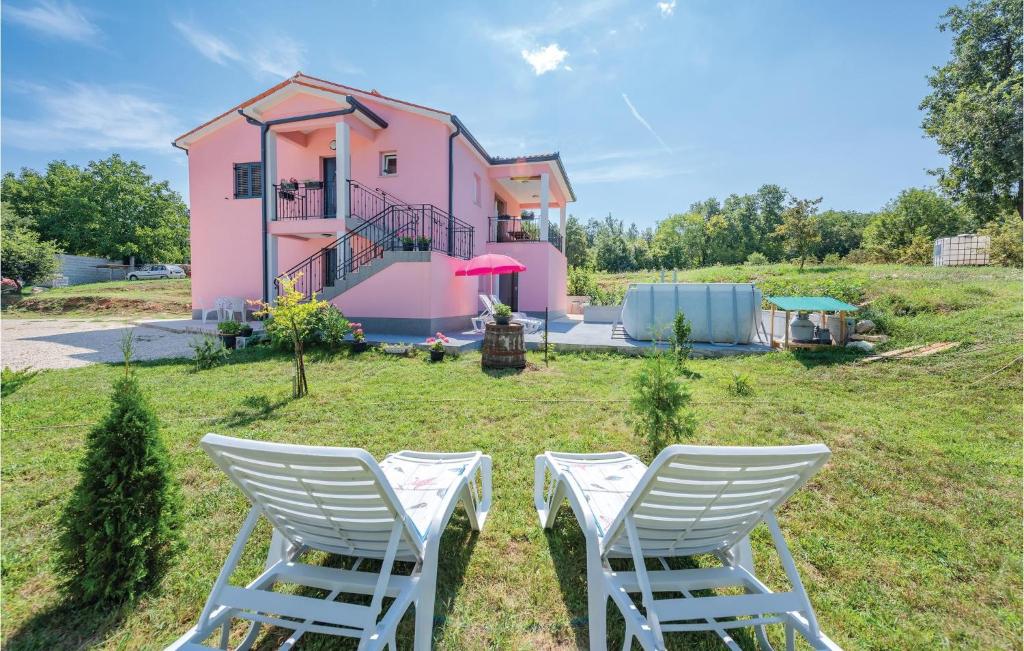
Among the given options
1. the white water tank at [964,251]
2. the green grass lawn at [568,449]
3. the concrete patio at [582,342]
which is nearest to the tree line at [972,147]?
the white water tank at [964,251]

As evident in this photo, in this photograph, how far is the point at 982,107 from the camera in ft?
52.9

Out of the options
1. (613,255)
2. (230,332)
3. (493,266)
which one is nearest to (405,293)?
(493,266)

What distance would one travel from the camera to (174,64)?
9742 mm

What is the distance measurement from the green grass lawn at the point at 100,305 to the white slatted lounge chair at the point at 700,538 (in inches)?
880

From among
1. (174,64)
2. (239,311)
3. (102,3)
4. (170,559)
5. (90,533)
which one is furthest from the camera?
(239,311)

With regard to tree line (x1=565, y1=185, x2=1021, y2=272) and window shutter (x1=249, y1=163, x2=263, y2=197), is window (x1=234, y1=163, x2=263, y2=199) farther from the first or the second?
tree line (x1=565, y1=185, x2=1021, y2=272)

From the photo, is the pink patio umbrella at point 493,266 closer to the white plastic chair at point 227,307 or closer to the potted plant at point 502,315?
the potted plant at point 502,315

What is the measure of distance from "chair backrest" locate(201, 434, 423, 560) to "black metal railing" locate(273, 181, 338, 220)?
525 inches

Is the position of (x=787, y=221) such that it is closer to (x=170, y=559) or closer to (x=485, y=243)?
(x=485, y=243)

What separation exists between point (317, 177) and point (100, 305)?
1617 cm

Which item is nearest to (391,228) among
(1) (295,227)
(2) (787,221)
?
(1) (295,227)

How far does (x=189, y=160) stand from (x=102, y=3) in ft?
24.4

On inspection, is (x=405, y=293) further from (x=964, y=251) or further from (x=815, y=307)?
(x=964, y=251)

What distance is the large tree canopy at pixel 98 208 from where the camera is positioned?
108 ft
